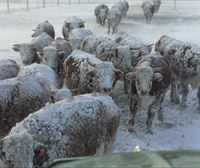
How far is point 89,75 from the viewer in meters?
7.85

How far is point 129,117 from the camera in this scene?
883 centimetres

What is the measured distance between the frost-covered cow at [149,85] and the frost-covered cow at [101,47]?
1.37 meters

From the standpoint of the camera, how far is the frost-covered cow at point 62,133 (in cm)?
479

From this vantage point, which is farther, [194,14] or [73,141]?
[194,14]

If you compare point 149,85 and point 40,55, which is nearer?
point 149,85

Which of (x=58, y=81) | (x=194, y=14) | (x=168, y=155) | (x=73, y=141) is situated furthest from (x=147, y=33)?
(x=168, y=155)

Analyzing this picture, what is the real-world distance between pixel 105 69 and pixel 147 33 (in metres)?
12.1

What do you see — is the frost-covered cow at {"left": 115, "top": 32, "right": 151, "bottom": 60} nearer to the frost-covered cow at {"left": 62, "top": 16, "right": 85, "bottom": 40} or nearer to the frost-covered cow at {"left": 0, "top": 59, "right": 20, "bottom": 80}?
the frost-covered cow at {"left": 0, "top": 59, "right": 20, "bottom": 80}

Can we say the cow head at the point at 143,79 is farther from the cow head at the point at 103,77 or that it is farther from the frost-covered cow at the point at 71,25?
the frost-covered cow at the point at 71,25

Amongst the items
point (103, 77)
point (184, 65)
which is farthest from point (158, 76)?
point (184, 65)

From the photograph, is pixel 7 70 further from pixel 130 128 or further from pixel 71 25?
pixel 71 25

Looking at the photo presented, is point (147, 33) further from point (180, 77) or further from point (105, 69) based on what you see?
point (105, 69)

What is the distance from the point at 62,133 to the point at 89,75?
2613mm

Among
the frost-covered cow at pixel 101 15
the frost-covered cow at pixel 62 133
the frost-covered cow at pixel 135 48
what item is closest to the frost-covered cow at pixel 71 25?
the frost-covered cow at pixel 135 48
